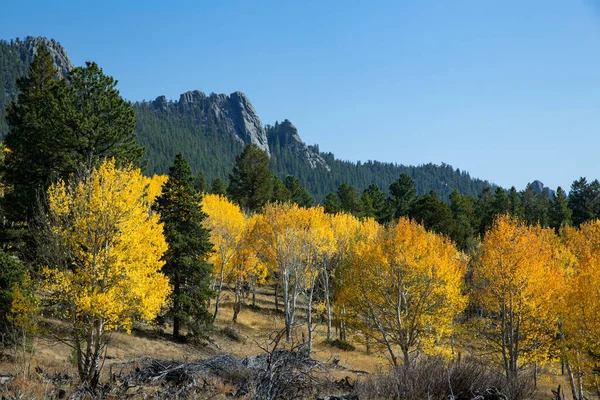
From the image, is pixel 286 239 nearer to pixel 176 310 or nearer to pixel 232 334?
pixel 176 310

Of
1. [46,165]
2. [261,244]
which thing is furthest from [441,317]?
[46,165]

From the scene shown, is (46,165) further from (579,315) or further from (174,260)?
(579,315)

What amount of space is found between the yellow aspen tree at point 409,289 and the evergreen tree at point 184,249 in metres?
10.6

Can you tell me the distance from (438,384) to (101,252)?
1323 cm

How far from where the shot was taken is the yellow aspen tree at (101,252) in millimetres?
15141

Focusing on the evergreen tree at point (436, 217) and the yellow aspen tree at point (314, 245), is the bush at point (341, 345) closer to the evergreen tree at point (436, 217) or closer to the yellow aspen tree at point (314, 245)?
the yellow aspen tree at point (314, 245)

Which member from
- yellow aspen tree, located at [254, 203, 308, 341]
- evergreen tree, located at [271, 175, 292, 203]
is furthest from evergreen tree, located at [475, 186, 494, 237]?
yellow aspen tree, located at [254, 203, 308, 341]

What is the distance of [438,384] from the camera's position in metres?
6.77

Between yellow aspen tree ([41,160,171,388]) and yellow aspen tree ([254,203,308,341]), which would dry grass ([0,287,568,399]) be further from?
yellow aspen tree ([254,203,308,341])

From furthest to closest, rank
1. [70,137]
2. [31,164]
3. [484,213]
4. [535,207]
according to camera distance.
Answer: [484,213], [535,207], [31,164], [70,137]

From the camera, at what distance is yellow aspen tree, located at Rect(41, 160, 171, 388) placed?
49.7ft

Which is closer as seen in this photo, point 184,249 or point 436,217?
point 184,249

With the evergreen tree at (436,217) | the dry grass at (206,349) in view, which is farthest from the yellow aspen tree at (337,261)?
the evergreen tree at (436,217)

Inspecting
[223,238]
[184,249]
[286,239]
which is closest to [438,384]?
[184,249]
